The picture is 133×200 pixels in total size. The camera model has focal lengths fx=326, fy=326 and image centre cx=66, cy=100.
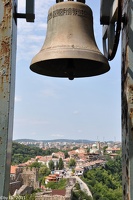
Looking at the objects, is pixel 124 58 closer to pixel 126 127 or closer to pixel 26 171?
pixel 126 127

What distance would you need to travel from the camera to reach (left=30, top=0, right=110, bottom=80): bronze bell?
116 cm

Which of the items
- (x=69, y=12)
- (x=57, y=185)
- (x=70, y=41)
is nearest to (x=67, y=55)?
(x=70, y=41)

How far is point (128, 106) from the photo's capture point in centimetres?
108

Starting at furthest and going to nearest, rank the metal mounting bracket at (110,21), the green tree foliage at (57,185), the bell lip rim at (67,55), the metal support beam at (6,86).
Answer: the green tree foliage at (57,185)
the metal mounting bracket at (110,21)
the bell lip rim at (67,55)
the metal support beam at (6,86)

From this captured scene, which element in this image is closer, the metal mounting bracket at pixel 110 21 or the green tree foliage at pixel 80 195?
the metal mounting bracket at pixel 110 21

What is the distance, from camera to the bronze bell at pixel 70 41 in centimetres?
116

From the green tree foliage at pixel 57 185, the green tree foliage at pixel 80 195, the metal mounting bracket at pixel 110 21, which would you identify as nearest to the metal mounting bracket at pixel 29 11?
the metal mounting bracket at pixel 110 21

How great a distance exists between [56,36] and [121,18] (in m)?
0.27

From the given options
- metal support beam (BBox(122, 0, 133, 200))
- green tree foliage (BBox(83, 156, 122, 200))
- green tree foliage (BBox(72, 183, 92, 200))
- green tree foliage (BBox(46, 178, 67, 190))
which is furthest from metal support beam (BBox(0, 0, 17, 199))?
green tree foliage (BBox(46, 178, 67, 190))

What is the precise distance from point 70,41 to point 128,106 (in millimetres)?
337

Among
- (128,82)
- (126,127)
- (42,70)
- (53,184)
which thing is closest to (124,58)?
(128,82)

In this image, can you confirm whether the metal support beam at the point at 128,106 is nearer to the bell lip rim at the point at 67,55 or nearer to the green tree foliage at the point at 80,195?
the bell lip rim at the point at 67,55

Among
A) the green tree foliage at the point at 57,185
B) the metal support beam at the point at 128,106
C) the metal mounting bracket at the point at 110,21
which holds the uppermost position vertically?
the metal mounting bracket at the point at 110,21

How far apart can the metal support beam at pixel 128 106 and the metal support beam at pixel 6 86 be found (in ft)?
1.25
